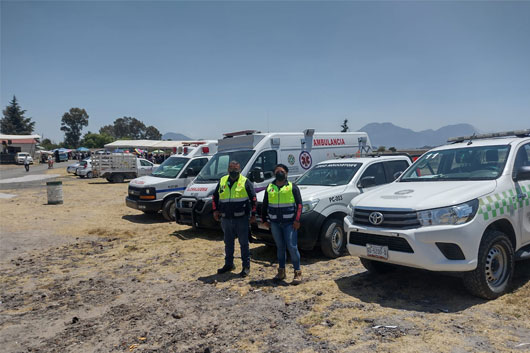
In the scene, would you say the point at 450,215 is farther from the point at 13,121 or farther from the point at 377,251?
the point at 13,121

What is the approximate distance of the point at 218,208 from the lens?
6320mm

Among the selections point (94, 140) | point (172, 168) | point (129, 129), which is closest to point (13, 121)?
point (94, 140)

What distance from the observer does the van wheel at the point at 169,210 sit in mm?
11594

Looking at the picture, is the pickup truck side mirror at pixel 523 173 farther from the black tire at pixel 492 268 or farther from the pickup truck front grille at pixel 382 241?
the pickup truck front grille at pixel 382 241

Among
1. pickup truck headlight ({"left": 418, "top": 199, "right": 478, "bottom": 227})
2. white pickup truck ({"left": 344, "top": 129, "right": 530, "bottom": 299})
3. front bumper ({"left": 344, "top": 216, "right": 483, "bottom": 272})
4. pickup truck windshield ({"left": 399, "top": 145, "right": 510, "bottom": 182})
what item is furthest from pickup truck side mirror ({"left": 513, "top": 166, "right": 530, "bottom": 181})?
front bumper ({"left": 344, "top": 216, "right": 483, "bottom": 272})

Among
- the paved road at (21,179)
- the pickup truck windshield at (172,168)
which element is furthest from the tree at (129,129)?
the pickup truck windshield at (172,168)

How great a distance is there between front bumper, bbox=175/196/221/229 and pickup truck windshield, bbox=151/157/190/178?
8.73 ft

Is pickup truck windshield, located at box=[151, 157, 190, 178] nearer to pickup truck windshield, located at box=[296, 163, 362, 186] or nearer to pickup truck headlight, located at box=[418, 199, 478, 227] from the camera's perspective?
pickup truck windshield, located at box=[296, 163, 362, 186]

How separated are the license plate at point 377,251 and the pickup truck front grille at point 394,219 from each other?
0.26 m

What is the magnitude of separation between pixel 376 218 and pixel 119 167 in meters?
23.8

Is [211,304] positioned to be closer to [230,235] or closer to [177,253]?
Result: [230,235]

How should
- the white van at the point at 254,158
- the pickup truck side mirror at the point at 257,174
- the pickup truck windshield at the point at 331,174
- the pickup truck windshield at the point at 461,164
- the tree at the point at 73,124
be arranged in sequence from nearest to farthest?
1. the pickup truck windshield at the point at 461,164
2. the pickup truck windshield at the point at 331,174
3. the pickup truck side mirror at the point at 257,174
4. the white van at the point at 254,158
5. the tree at the point at 73,124

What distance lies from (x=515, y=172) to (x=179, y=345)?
15.1 ft

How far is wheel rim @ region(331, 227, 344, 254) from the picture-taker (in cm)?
681
